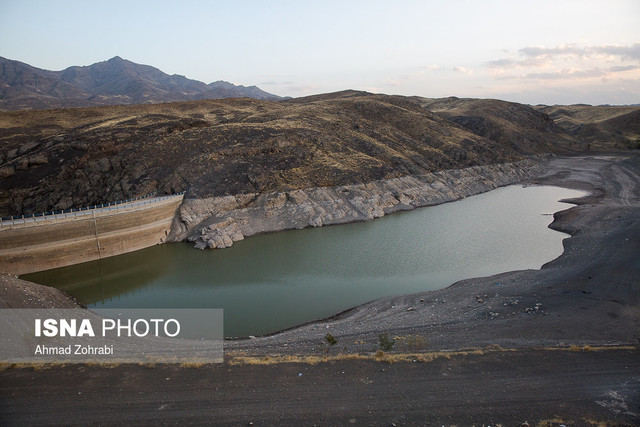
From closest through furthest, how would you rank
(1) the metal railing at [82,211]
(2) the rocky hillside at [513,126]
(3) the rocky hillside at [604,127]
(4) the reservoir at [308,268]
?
(4) the reservoir at [308,268]
(1) the metal railing at [82,211]
(2) the rocky hillside at [513,126]
(3) the rocky hillside at [604,127]

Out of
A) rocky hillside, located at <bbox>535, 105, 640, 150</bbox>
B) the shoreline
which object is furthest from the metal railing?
rocky hillside, located at <bbox>535, 105, 640, 150</bbox>

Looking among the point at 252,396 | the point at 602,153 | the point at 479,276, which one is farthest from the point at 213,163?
the point at 602,153

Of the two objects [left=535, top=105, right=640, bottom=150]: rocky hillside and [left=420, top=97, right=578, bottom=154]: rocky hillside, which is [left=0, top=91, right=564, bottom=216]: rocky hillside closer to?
[left=420, top=97, right=578, bottom=154]: rocky hillside

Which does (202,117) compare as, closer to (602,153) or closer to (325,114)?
(325,114)

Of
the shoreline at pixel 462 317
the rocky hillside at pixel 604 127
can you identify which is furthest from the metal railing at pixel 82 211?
the rocky hillside at pixel 604 127

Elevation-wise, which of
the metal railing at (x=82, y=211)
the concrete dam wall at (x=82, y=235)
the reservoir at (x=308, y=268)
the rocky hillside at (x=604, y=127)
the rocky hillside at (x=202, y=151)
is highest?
the rocky hillside at (x=604, y=127)

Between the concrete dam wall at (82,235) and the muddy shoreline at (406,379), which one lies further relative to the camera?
the concrete dam wall at (82,235)
